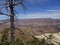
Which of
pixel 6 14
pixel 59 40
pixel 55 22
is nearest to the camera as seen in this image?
pixel 6 14

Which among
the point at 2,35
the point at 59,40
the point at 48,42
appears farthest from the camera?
the point at 59,40

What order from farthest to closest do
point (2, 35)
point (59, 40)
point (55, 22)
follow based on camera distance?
point (55, 22) → point (59, 40) → point (2, 35)

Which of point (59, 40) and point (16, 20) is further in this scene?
point (59, 40)

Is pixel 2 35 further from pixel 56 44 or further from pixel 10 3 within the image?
pixel 10 3

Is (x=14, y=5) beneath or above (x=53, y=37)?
above

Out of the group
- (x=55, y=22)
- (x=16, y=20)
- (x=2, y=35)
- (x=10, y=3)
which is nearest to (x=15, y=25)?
(x=16, y=20)

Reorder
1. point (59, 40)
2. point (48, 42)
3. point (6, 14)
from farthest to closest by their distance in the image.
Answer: point (59, 40) → point (48, 42) → point (6, 14)

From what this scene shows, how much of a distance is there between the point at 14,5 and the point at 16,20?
2.56 ft

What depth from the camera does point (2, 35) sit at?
26188mm

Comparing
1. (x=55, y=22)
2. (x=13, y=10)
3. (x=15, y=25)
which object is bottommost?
(x=55, y=22)

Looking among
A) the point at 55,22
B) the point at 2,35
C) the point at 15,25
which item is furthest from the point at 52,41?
the point at 55,22

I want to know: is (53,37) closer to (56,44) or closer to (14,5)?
(56,44)

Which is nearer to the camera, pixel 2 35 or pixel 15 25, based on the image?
pixel 15 25

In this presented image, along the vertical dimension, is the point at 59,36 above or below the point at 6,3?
below
